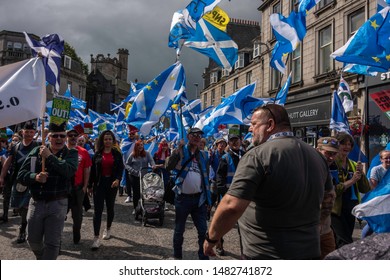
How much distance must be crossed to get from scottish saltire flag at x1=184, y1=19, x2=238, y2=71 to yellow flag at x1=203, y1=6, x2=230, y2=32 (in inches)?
2.8

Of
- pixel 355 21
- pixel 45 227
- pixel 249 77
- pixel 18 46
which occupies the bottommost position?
pixel 45 227

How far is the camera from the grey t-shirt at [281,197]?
87.2 inches

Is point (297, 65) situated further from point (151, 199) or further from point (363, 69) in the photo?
point (151, 199)

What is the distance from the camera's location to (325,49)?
17422 millimetres

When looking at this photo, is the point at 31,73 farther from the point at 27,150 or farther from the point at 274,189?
the point at 274,189

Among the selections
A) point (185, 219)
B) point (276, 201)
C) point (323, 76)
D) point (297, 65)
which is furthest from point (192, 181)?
point (297, 65)

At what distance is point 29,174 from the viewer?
12.5 ft

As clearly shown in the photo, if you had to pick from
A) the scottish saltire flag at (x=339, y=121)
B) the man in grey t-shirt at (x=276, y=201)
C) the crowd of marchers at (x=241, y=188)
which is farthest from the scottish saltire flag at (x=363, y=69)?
the man in grey t-shirt at (x=276, y=201)

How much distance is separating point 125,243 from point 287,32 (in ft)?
15.2

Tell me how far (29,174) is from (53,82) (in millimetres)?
1373

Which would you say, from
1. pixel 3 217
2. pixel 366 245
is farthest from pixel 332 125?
pixel 3 217

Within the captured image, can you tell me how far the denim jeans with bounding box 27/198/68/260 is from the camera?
3.72 meters

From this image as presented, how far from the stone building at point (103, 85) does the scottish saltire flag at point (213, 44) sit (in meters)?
50.5

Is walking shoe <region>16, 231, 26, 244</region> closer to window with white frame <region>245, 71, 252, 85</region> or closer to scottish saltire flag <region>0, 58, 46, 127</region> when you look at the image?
scottish saltire flag <region>0, 58, 46, 127</region>
